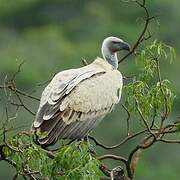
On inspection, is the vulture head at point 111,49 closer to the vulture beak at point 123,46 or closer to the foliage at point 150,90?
the vulture beak at point 123,46

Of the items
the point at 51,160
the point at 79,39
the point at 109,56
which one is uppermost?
the point at 79,39

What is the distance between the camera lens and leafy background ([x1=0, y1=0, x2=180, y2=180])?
16859 millimetres

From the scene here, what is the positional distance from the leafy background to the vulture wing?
7.94m

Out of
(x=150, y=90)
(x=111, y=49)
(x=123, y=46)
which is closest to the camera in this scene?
(x=150, y=90)

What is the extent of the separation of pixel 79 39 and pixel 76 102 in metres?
17.4

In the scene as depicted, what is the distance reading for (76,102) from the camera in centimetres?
630

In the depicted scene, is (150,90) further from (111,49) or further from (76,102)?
(111,49)

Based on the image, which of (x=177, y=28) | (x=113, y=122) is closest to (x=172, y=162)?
(x=113, y=122)

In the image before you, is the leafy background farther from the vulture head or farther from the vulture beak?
the vulture beak

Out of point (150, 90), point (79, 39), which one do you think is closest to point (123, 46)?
point (150, 90)

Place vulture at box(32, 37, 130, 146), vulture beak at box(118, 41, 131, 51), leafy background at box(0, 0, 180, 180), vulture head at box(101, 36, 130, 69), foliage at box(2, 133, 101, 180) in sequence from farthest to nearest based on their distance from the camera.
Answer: leafy background at box(0, 0, 180, 180) → vulture head at box(101, 36, 130, 69) → vulture beak at box(118, 41, 131, 51) → vulture at box(32, 37, 130, 146) → foliage at box(2, 133, 101, 180)

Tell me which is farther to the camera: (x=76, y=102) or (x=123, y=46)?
(x=123, y=46)

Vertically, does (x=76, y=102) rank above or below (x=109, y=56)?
below

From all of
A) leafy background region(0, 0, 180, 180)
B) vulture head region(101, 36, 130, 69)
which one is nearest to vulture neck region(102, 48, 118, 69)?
vulture head region(101, 36, 130, 69)
